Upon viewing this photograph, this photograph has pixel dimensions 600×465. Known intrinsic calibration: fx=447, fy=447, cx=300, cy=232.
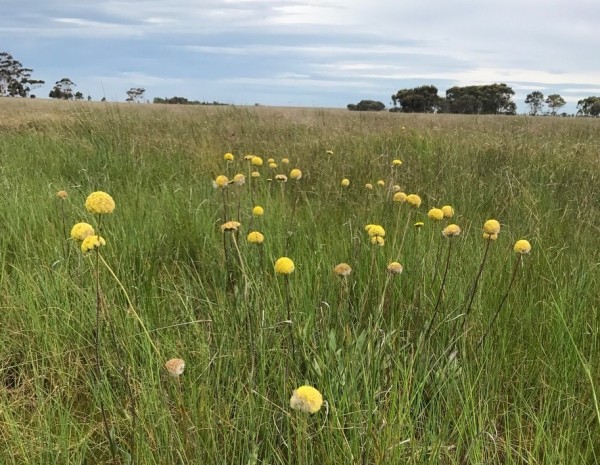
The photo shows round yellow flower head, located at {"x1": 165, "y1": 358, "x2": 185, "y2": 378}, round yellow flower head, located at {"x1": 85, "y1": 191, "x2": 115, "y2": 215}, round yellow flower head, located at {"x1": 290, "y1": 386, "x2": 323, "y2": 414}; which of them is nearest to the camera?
round yellow flower head, located at {"x1": 290, "y1": 386, "x2": 323, "y2": 414}

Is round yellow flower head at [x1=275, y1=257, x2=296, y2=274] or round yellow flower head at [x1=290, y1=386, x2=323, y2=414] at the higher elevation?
round yellow flower head at [x1=275, y1=257, x2=296, y2=274]

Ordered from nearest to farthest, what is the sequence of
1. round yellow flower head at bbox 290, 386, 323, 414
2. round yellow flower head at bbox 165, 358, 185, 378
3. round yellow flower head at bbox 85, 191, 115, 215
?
round yellow flower head at bbox 290, 386, 323, 414
round yellow flower head at bbox 165, 358, 185, 378
round yellow flower head at bbox 85, 191, 115, 215

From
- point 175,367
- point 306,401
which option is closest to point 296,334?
point 175,367

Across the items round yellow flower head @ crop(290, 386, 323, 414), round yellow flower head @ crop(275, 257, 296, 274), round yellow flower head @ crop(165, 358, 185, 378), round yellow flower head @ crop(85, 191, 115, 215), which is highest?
round yellow flower head @ crop(85, 191, 115, 215)

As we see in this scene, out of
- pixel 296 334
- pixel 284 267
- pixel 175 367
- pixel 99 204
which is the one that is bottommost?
pixel 296 334

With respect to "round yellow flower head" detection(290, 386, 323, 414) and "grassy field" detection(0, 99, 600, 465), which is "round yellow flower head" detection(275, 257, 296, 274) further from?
"round yellow flower head" detection(290, 386, 323, 414)

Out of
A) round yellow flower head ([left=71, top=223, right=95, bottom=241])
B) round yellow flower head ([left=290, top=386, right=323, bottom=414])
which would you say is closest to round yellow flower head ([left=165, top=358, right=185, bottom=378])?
round yellow flower head ([left=290, top=386, right=323, bottom=414])

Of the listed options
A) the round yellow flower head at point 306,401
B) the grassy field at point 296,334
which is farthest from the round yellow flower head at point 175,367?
the round yellow flower head at point 306,401

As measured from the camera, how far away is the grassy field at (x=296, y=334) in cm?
118

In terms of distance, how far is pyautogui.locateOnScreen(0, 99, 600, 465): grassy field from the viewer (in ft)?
3.86

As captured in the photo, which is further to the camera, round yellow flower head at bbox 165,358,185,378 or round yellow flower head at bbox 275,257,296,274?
round yellow flower head at bbox 275,257,296,274

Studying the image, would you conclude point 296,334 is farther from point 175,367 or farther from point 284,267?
point 175,367

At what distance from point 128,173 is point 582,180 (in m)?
4.29

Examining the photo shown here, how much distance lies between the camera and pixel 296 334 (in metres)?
1.56
